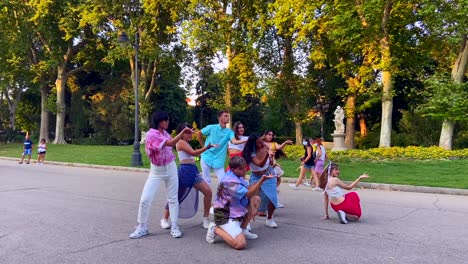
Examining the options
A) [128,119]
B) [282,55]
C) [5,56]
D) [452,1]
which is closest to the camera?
[452,1]

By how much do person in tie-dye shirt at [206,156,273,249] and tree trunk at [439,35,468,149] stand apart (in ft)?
60.6

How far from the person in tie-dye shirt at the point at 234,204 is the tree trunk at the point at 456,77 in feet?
60.6

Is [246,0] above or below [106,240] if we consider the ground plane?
above

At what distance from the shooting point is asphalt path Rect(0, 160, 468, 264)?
5168 mm

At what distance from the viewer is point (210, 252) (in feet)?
17.6

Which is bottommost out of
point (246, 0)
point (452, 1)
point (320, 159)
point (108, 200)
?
point (108, 200)

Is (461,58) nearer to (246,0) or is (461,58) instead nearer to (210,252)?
(246,0)

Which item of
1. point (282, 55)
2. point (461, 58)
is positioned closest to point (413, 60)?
point (461, 58)

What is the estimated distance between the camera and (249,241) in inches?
233

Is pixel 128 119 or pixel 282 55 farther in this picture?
pixel 128 119

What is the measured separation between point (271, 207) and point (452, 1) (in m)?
18.9

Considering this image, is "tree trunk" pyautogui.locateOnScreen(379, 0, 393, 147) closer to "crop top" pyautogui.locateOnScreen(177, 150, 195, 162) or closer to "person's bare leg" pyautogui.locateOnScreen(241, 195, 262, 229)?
"crop top" pyautogui.locateOnScreen(177, 150, 195, 162)

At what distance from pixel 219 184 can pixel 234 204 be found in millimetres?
376

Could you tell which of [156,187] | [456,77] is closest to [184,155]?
[156,187]
